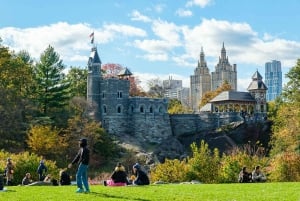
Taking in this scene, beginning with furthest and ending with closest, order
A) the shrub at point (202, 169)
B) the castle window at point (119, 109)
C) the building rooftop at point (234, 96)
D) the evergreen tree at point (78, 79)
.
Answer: the evergreen tree at point (78, 79)
the building rooftop at point (234, 96)
the castle window at point (119, 109)
the shrub at point (202, 169)

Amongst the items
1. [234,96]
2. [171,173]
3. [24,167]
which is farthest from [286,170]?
[234,96]

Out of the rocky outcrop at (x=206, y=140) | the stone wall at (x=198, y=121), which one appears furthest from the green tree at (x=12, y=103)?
the stone wall at (x=198, y=121)

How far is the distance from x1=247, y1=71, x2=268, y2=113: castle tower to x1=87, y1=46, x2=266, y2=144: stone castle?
5623 millimetres

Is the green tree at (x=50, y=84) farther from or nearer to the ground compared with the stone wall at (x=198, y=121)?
farther from the ground

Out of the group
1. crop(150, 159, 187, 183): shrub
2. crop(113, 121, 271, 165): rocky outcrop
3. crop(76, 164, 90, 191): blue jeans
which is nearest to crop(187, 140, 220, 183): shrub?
crop(150, 159, 187, 183): shrub

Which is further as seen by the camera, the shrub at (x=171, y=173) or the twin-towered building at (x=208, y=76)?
the twin-towered building at (x=208, y=76)

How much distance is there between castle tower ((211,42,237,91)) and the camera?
15475 cm

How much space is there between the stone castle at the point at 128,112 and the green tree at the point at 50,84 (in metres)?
4.90

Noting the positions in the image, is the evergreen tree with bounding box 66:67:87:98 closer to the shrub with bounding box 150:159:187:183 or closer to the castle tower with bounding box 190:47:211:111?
the shrub with bounding box 150:159:187:183

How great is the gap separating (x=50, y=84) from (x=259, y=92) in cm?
3062

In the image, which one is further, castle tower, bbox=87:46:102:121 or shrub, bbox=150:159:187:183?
castle tower, bbox=87:46:102:121

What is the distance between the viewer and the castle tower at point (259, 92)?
70812 mm

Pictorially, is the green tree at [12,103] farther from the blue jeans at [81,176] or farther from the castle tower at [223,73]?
the castle tower at [223,73]

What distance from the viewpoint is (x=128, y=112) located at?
209ft
